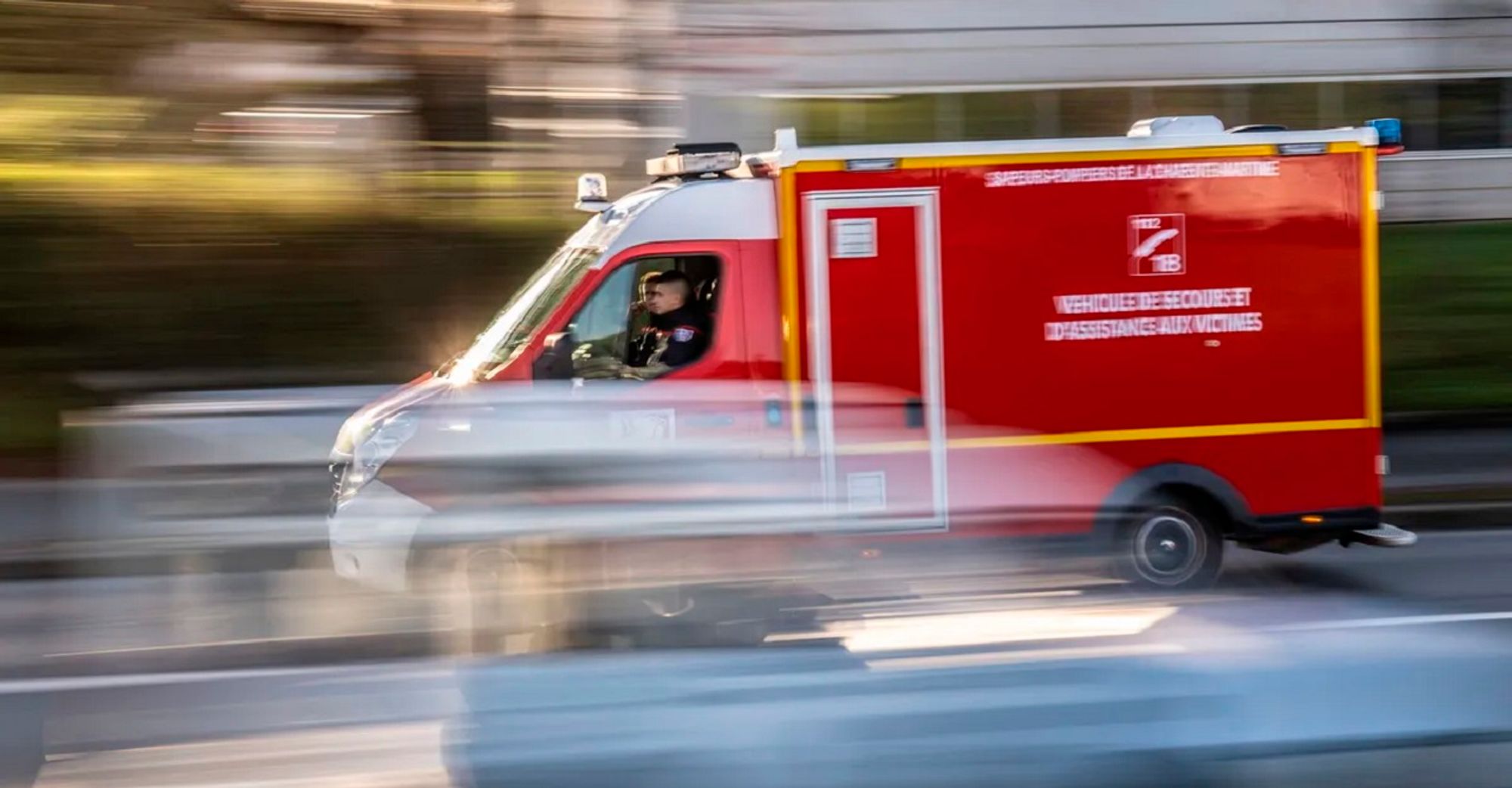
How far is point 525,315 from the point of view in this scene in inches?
276

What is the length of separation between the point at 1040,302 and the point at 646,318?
69.9 inches

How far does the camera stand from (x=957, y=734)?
2.60m

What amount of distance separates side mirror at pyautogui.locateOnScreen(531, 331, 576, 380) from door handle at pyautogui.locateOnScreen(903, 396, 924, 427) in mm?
1483

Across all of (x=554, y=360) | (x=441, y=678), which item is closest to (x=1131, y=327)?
(x=554, y=360)

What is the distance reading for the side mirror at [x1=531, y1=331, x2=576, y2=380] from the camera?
6.68 meters

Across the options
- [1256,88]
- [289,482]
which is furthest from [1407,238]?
[289,482]

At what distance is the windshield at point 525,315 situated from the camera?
22.5ft

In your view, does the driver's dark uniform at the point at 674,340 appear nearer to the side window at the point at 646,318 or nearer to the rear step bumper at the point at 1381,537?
the side window at the point at 646,318

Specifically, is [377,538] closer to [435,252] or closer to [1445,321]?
[435,252]

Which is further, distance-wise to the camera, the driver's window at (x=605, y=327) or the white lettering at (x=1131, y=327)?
the white lettering at (x=1131, y=327)

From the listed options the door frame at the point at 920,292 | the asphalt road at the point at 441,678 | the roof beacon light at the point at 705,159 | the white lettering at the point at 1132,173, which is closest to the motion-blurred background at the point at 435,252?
the asphalt road at the point at 441,678

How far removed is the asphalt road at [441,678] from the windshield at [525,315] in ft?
11.0

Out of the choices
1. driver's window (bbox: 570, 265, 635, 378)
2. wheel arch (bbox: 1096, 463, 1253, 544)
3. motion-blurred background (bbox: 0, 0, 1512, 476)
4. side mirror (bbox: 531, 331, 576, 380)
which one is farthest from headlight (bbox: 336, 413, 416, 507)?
motion-blurred background (bbox: 0, 0, 1512, 476)

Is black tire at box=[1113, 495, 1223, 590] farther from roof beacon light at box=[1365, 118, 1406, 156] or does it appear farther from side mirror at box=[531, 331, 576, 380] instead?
side mirror at box=[531, 331, 576, 380]
